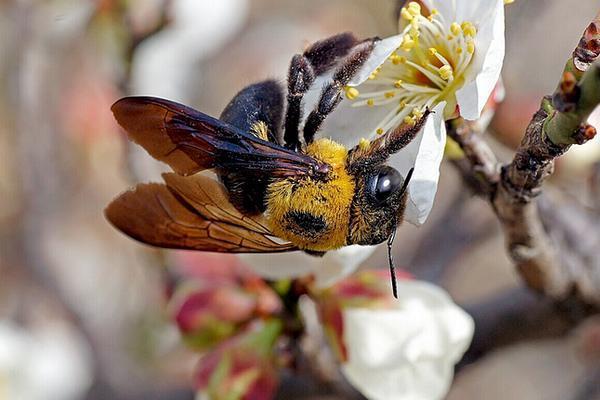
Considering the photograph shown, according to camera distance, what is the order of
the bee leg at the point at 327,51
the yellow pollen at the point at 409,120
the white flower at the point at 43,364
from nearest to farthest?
the yellow pollen at the point at 409,120 → the bee leg at the point at 327,51 → the white flower at the point at 43,364

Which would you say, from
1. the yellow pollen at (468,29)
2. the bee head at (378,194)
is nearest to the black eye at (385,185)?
the bee head at (378,194)

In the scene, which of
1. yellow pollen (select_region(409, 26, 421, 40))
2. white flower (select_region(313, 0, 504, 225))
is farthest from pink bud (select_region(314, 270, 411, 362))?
yellow pollen (select_region(409, 26, 421, 40))

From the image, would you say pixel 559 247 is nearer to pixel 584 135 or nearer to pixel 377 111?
pixel 377 111

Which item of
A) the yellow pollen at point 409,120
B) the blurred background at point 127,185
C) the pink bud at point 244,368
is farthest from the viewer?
the blurred background at point 127,185

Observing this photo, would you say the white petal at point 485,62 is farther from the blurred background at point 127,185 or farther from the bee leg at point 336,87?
the blurred background at point 127,185

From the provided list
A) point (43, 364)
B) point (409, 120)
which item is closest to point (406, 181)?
point (409, 120)

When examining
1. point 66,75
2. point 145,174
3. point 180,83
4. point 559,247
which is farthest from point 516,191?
point 66,75

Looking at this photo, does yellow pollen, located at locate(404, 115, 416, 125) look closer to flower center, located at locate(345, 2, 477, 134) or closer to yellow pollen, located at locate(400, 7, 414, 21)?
flower center, located at locate(345, 2, 477, 134)
